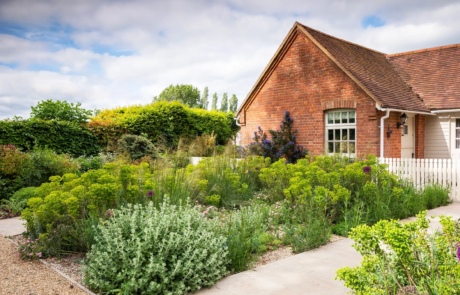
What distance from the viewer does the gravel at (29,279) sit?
10.5 ft

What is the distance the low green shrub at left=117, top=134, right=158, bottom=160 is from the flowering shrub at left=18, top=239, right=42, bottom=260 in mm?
7845

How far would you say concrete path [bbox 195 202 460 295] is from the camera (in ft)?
10.0

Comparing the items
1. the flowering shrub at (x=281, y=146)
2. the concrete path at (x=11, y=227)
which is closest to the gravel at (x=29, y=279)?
the concrete path at (x=11, y=227)

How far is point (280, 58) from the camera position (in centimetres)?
1250

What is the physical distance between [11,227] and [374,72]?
11.6 m

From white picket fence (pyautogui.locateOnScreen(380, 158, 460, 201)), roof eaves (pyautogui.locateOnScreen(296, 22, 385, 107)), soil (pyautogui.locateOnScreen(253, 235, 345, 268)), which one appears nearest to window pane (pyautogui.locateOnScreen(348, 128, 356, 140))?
roof eaves (pyautogui.locateOnScreen(296, 22, 385, 107))

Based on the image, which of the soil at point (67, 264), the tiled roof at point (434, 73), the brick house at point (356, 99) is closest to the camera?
the soil at point (67, 264)

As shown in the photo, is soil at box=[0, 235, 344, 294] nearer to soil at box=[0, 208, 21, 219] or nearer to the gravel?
the gravel

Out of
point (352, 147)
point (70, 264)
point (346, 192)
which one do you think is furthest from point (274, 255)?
point (352, 147)

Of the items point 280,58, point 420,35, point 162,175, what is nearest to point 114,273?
point 162,175

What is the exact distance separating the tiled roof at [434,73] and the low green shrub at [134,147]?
10044 mm

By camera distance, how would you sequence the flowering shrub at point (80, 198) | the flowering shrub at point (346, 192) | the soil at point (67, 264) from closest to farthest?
the soil at point (67, 264) → the flowering shrub at point (80, 198) → the flowering shrub at point (346, 192)

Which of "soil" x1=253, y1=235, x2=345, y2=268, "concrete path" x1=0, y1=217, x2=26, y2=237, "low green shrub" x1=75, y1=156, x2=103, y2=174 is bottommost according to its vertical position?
"soil" x1=253, y1=235, x2=345, y2=268

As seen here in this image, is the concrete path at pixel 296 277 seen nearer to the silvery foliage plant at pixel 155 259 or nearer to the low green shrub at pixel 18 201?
the silvery foliage plant at pixel 155 259
